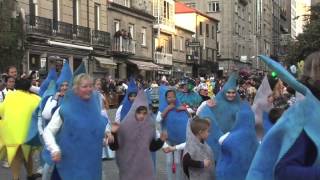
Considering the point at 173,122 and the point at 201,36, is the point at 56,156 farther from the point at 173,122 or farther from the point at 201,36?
the point at 201,36

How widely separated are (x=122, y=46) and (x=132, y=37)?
310 centimetres

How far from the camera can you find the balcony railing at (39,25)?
2906 cm

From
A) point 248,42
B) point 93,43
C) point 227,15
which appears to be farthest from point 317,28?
point 248,42

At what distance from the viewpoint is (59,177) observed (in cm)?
616

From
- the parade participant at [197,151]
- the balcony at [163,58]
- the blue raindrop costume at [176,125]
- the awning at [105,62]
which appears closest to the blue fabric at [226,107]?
the blue raindrop costume at [176,125]

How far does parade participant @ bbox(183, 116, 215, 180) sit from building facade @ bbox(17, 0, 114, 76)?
69.7 feet

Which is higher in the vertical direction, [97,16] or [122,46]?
[97,16]

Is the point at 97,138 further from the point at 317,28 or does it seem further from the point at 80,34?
→ the point at 80,34

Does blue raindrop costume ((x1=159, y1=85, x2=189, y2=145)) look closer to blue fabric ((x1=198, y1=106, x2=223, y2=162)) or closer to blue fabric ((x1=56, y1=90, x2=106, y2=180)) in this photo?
blue fabric ((x1=198, y1=106, x2=223, y2=162))

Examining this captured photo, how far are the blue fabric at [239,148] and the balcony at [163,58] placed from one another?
41.8 metres

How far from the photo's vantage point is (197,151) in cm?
654

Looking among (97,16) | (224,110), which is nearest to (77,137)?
(224,110)

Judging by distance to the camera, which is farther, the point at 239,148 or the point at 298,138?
the point at 239,148

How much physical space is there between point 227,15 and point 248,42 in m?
13.5
